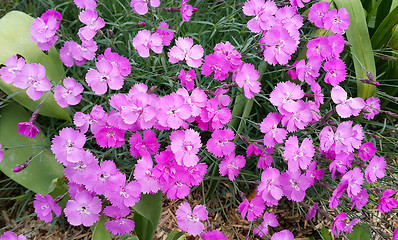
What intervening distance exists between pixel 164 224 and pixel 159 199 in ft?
1.35

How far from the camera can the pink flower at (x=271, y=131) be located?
4.40ft

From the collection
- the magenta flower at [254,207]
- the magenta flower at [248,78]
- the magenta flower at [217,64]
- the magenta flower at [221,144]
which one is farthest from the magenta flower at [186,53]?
the magenta flower at [254,207]

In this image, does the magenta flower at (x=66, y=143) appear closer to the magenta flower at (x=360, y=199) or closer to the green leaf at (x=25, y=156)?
the green leaf at (x=25, y=156)

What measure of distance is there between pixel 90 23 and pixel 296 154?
0.97m

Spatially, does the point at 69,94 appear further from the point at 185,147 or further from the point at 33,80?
the point at 185,147

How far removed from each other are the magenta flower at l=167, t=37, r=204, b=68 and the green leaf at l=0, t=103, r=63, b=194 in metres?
0.69

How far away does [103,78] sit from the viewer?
4.33 feet

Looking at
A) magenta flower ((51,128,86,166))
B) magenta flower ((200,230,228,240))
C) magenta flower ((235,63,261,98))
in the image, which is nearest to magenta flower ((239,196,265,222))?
magenta flower ((200,230,228,240))

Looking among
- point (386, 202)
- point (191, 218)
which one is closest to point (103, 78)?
point (191, 218)

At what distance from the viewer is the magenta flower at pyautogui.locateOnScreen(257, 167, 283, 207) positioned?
1.37 meters

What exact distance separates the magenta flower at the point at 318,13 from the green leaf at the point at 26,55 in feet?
3.91

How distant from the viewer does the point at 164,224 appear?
1.73 metres

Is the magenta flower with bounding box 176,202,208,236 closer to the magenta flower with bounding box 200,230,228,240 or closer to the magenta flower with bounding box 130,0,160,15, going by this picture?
the magenta flower with bounding box 200,230,228,240

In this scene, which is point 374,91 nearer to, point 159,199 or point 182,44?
point 182,44
